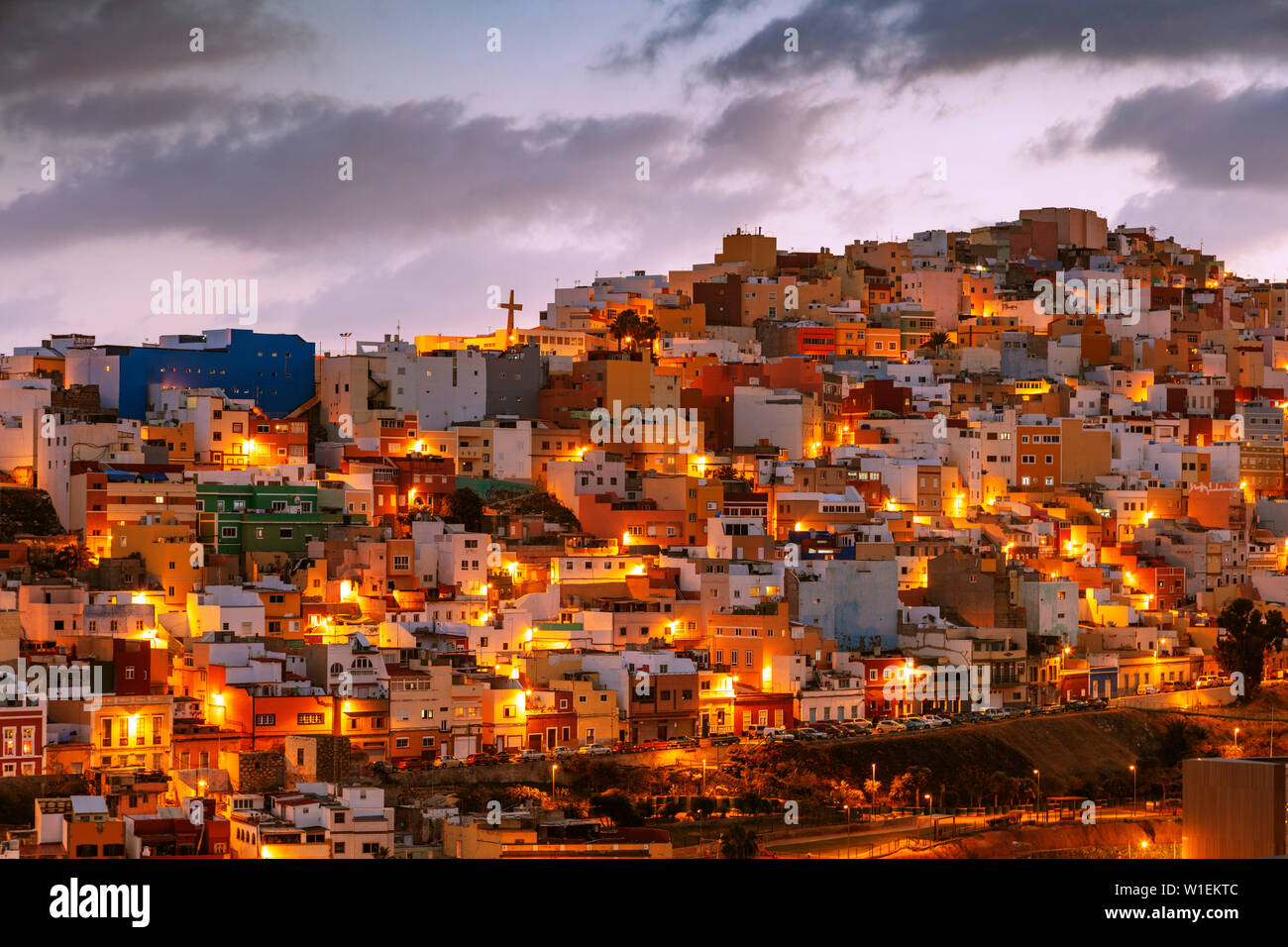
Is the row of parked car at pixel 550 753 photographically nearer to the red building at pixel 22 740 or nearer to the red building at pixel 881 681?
the red building at pixel 881 681

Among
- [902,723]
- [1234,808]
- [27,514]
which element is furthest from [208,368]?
[1234,808]

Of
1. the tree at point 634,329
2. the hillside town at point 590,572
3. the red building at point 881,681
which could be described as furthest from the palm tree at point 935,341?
the red building at point 881,681

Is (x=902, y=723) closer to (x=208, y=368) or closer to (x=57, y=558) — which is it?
(x=57, y=558)

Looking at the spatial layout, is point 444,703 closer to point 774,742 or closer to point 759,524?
A: point 774,742

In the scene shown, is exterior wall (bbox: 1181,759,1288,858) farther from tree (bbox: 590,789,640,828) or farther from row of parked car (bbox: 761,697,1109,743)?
row of parked car (bbox: 761,697,1109,743)

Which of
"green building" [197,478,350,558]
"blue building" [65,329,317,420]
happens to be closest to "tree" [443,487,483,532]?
"green building" [197,478,350,558]

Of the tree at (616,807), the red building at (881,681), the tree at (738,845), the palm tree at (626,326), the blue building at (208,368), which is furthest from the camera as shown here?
the palm tree at (626,326)
